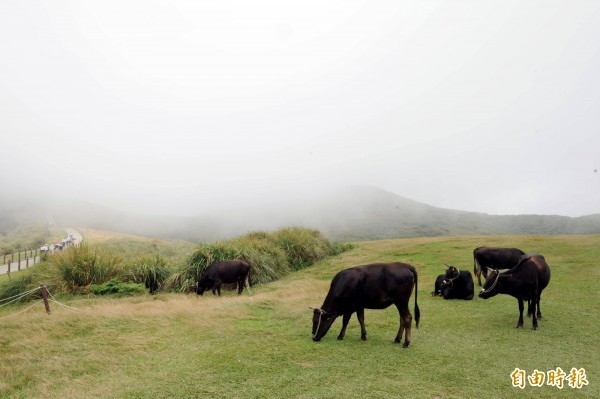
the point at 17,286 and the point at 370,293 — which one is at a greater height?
the point at 370,293

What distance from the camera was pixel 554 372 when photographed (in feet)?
23.3

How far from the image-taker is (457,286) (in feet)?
45.4

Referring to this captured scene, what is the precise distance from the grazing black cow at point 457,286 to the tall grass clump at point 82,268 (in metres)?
15.5

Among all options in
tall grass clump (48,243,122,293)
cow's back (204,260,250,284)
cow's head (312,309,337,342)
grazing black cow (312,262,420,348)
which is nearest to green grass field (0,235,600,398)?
cow's head (312,309,337,342)

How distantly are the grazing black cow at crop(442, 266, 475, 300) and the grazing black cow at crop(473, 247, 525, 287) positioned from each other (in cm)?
284

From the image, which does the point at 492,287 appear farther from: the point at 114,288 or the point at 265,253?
the point at 114,288

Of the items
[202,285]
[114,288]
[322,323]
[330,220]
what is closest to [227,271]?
[202,285]

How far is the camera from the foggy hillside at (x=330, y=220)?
305ft

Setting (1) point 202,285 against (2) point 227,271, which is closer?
(1) point 202,285

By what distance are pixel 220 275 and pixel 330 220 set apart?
380 ft

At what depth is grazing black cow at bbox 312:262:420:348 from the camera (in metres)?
8.52

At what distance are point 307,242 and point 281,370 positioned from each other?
2069 centimetres

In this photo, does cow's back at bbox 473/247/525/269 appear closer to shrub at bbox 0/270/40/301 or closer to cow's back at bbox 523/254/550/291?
cow's back at bbox 523/254/550/291

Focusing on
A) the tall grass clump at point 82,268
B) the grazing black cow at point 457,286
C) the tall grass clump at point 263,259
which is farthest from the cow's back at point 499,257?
the tall grass clump at point 82,268
